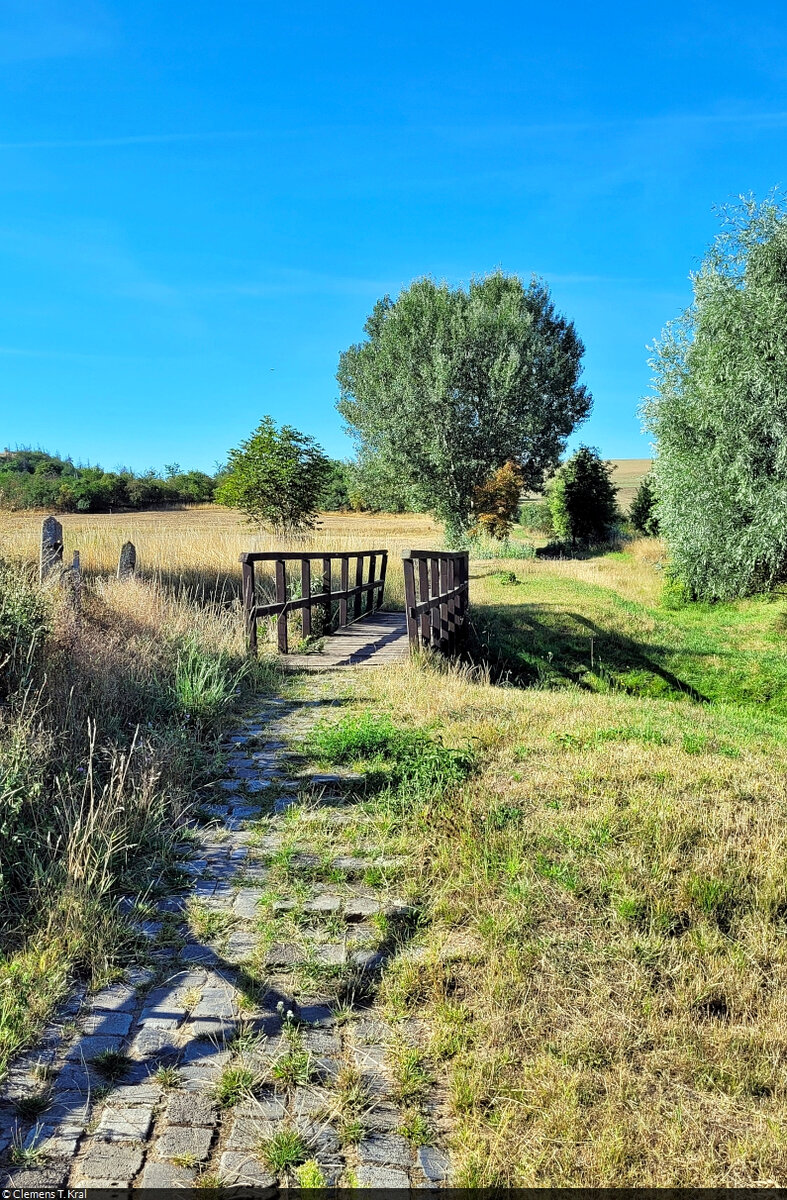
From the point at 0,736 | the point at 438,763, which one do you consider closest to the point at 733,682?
the point at 438,763

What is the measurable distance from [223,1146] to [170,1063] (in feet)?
1.38

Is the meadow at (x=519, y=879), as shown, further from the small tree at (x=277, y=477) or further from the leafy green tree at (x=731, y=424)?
the small tree at (x=277, y=477)

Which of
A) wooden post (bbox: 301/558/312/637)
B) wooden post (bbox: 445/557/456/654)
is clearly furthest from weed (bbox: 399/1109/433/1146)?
wooden post (bbox: 445/557/456/654)

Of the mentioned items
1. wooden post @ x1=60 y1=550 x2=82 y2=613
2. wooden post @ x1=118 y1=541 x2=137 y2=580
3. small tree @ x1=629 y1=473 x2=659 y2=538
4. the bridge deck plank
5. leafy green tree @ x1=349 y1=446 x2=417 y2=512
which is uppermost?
leafy green tree @ x1=349 y1=446 x2=417 y2=512

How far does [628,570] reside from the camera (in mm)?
29062

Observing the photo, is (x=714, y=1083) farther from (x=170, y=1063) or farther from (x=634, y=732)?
(x=634, y=732)

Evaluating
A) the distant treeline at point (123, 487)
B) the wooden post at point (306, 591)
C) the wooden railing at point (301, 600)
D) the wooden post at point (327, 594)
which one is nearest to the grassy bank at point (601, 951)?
the wooden railing at point (301, 600)

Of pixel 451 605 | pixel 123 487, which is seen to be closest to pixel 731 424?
pixel 451 605

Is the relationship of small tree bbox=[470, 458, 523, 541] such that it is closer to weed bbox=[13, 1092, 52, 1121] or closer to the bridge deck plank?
the bridge deck plank

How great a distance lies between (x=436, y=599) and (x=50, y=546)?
538cm

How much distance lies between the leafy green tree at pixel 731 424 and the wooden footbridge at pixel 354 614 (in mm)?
9082

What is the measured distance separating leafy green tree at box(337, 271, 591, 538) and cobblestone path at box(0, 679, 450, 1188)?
1243 inches

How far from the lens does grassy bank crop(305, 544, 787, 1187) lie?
Result: 2639 mm

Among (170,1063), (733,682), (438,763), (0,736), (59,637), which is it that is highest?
(59,637)
